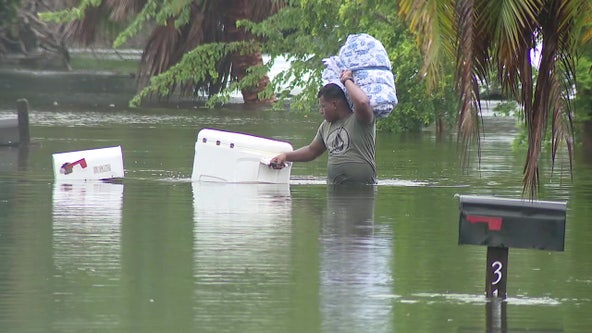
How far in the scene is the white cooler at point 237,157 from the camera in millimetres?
15117

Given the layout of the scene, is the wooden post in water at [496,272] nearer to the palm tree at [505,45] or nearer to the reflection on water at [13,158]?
the palm tree at [505,45]

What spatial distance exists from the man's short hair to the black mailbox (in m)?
5.73

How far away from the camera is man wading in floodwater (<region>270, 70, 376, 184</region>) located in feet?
47.2

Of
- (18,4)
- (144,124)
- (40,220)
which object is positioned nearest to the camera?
(40,220)

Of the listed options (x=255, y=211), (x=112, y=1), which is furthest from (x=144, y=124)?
(x=255, y=211)

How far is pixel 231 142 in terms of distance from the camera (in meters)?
15.1

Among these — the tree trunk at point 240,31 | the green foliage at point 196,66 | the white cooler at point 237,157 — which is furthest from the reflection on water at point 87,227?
the tree trunk at point 240,31

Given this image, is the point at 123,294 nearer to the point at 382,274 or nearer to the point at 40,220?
the point at 382,274

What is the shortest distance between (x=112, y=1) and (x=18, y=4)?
35.6ft

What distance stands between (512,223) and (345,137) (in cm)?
583

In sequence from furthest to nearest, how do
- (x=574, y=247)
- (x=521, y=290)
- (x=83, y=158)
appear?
(x=83, y=158) < (x=574, y=247) < (x=521, y=290)

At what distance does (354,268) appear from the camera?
10141mm

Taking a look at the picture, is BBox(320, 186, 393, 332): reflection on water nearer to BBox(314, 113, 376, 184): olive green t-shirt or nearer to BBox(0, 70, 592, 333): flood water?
BBox(0, 70, 592, 333): flood water

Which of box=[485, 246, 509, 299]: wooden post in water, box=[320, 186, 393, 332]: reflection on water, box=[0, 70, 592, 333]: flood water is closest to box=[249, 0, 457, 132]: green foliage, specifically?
box=[0, 70, 592, 333]: flood water
